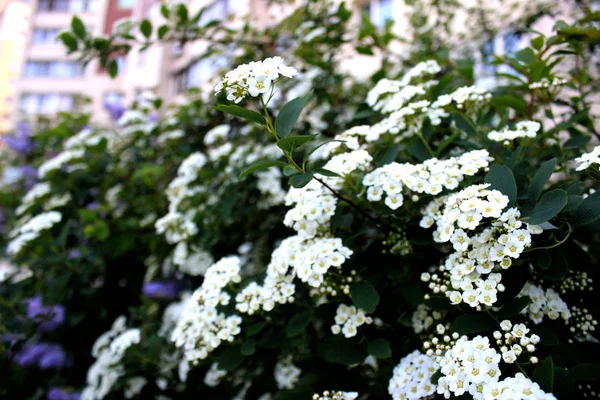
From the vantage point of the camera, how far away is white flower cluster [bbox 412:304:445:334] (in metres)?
1.21

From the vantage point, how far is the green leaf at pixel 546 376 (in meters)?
0.81

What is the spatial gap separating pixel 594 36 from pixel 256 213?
1.51 metres

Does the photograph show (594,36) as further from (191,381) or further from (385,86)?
(191,381)

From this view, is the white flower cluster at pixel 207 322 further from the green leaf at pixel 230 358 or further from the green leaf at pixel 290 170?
the green leaf at pixel 290 170

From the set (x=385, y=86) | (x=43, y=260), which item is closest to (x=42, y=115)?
(x=43, y=260)

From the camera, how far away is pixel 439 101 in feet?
4.44

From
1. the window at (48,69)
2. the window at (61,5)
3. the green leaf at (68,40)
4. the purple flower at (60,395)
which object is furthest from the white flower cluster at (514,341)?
the window at (61,5)

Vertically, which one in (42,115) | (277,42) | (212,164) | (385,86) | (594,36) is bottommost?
(42,115)

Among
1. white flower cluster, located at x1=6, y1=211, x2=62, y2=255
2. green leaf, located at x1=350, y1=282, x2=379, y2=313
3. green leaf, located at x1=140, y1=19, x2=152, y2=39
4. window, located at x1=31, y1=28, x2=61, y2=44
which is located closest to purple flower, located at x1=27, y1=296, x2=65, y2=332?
white flower cluster, located at x1=6, y1=211, x2=62, y2=255

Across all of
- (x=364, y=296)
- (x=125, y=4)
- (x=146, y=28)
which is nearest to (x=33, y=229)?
(x=146, y=28)

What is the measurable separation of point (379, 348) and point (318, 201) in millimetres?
412

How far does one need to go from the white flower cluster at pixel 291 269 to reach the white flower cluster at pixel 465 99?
0.54 metres

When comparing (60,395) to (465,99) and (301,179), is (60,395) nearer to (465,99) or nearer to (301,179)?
(301,179)

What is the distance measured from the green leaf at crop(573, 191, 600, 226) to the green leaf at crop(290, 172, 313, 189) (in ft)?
1.96
